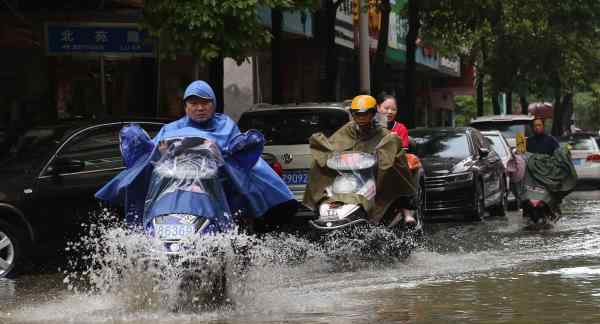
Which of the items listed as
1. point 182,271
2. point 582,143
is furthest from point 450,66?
point 182,271

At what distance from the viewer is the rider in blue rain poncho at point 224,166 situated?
8.89 metres

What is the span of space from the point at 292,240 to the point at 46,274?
303 centimetres

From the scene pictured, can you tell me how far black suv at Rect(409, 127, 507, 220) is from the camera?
18672mm

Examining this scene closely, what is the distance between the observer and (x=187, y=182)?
8570 mm

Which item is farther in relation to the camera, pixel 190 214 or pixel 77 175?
pixel 77 175

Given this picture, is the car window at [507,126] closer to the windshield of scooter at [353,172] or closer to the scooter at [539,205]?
the scooter at [539,205]

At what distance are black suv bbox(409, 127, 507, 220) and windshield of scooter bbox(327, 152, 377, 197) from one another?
6.06 meters

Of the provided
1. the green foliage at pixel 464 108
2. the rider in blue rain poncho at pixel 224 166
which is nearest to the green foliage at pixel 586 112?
the green foliage at pixel 464 108

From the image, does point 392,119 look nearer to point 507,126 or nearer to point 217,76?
point 217,76

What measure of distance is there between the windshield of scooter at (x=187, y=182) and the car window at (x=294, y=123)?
6.24 m

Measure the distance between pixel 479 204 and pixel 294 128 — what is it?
5023 mm

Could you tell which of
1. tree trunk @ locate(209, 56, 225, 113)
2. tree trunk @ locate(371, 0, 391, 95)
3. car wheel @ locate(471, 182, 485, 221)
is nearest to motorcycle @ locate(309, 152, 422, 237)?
car wheel @ locate(471, 182, 485, 221)

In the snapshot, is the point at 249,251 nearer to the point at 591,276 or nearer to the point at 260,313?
the point at 260,313

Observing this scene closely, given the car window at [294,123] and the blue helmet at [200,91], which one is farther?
the car window at [294,123]
